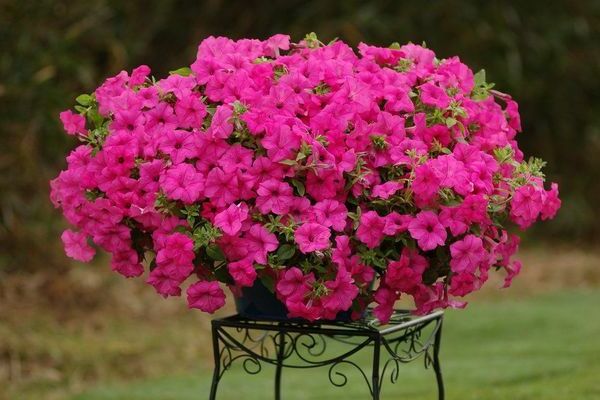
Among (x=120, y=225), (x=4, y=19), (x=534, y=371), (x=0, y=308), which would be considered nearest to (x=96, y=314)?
(x=0, y=308)

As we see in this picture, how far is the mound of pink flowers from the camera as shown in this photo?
8.22ft

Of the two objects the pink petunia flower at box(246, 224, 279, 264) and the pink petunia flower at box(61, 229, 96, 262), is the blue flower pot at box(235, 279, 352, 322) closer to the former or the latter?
the pink petunia flower at box(246, 224, 279, 264)

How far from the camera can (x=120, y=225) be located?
8.72 ft

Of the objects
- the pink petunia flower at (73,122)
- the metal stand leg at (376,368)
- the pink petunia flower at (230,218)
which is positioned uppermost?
the pink petunia flower at (73,122)

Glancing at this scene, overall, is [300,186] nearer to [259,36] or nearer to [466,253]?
[466,253]

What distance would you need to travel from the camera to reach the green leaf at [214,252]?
8.29 feet

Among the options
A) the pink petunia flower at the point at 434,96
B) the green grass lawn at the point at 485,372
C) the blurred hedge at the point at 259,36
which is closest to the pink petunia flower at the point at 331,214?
the pink petunia flower at the point at 434,96

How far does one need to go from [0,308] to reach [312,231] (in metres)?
4.02

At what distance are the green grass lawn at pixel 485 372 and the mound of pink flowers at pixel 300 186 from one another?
4.95ft

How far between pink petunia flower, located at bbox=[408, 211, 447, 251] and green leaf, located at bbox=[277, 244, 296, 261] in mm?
256

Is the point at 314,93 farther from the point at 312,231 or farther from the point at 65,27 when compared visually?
the point at 65,27

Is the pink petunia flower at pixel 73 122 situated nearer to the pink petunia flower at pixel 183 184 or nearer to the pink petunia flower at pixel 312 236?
the pink petunia flower at pixel 183 184

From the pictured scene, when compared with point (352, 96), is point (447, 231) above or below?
below

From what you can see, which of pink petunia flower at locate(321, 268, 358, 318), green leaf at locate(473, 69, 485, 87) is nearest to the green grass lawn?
green leaf at locate(473, 69, 485, 87)
